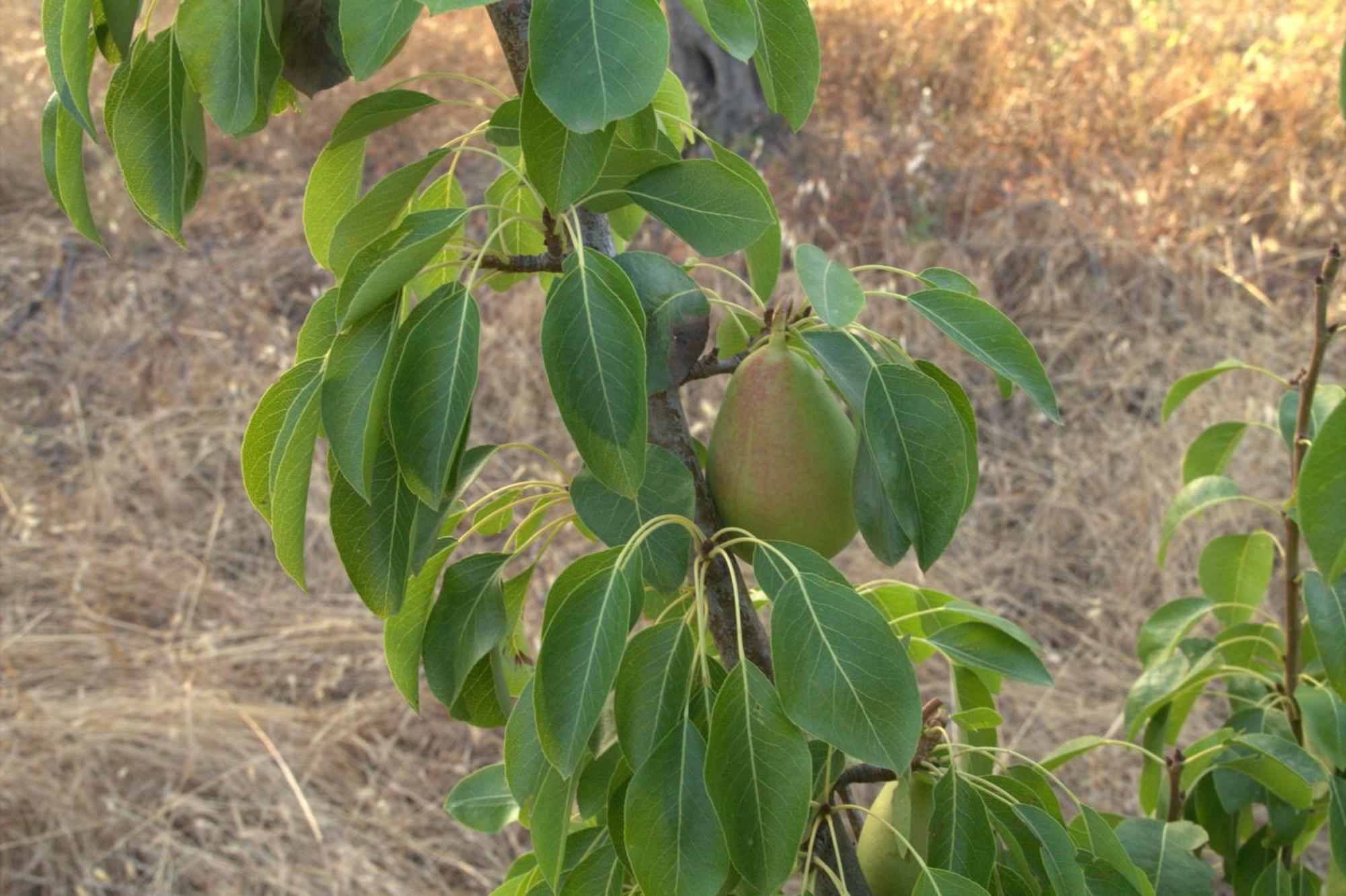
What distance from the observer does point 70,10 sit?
0.74 metres

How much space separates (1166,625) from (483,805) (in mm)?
741

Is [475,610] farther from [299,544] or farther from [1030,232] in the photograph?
[1030,232]

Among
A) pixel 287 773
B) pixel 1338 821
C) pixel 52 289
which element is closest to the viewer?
pixel 1338 821

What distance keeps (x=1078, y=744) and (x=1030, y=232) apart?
131 inches

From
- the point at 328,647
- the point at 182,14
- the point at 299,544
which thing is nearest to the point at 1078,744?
the point at 299,544

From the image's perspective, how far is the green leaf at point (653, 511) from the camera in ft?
2.55

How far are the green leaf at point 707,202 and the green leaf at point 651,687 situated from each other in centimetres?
23

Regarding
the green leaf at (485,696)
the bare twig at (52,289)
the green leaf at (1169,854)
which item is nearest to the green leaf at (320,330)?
the green leaf at (485,696)

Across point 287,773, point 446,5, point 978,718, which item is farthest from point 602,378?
point 287,773

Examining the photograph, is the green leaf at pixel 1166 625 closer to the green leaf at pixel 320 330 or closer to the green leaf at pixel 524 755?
the green leaf at pixel 524 755

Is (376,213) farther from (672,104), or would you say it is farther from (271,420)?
(672,104)

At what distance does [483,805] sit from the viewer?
1.08 meters

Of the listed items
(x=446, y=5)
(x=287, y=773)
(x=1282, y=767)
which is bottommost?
(x=287, y=773)

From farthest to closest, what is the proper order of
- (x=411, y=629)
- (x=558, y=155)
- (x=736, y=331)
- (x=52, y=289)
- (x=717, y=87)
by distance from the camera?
(x=717, y=87) → (x=52, y=289) → (x=736, y=331) → (x=411, y=629) → (x=558, y=155)
